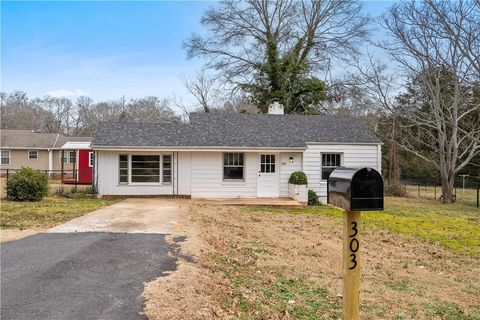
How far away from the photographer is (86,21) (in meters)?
16.1

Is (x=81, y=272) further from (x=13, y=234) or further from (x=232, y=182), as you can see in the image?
(x=232, y=182)

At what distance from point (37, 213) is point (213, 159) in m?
7.57

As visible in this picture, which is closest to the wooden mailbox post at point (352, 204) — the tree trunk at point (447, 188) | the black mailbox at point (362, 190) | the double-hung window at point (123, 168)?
the black mailbox at point (362, 190)

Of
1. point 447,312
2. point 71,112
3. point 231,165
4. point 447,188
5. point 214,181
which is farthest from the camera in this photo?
point 71,112

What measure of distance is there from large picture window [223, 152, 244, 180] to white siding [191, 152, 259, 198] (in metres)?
0.20

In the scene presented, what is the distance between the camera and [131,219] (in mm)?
10594

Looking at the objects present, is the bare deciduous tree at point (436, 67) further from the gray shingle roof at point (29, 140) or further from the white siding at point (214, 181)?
the gray shingle roof at point (29, 140)

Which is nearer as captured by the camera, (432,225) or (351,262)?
(351,262)

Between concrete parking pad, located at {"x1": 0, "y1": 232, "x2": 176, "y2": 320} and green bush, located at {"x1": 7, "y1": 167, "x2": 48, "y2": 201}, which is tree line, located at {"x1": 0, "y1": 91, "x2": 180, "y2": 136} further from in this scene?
concrete parking pad, located at {"x1": 0, "y1": 232, "x2": 176, "y2": 320}

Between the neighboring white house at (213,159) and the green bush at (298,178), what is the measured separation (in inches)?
21.4

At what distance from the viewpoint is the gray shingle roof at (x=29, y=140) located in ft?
104

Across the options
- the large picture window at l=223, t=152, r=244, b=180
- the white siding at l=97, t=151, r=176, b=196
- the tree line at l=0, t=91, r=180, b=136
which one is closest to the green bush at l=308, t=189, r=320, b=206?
the large picture window at l=223, t=152, r=244, b=180

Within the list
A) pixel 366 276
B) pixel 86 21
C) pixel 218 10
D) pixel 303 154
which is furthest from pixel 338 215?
pixel 218 10

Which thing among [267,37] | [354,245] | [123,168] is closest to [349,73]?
[267,37]
